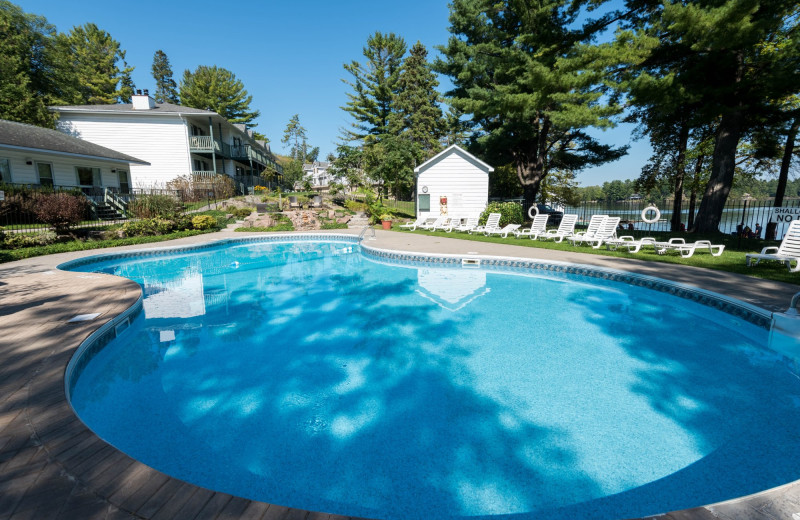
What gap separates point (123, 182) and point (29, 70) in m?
18.5

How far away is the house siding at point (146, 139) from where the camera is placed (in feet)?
85.3

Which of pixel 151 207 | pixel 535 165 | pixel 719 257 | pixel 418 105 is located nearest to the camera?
pixel 719 257

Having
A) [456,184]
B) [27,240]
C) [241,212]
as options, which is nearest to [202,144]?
[241,212]

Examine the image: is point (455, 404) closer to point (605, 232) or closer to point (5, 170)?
point (605, 232)

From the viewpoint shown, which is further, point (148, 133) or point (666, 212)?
point (666, 212)

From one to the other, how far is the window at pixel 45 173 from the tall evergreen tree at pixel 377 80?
31004 millimetres

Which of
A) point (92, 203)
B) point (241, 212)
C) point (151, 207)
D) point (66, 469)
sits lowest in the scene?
point (66, 469)

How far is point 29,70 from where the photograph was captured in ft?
101

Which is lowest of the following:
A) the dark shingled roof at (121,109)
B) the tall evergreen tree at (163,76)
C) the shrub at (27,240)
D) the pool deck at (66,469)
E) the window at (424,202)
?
the pool deck at (66,469)

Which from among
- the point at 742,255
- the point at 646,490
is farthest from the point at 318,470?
the point at 742,255

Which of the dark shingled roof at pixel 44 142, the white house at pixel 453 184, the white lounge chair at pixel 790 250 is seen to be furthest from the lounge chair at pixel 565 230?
the dark shingled roof at pixel 44 142

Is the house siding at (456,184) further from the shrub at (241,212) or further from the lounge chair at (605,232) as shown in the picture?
the shrub at (241,212)

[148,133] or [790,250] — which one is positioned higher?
[148,133]

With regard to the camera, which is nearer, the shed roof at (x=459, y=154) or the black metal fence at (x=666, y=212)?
the black metal fence at (x=666, y=212)
